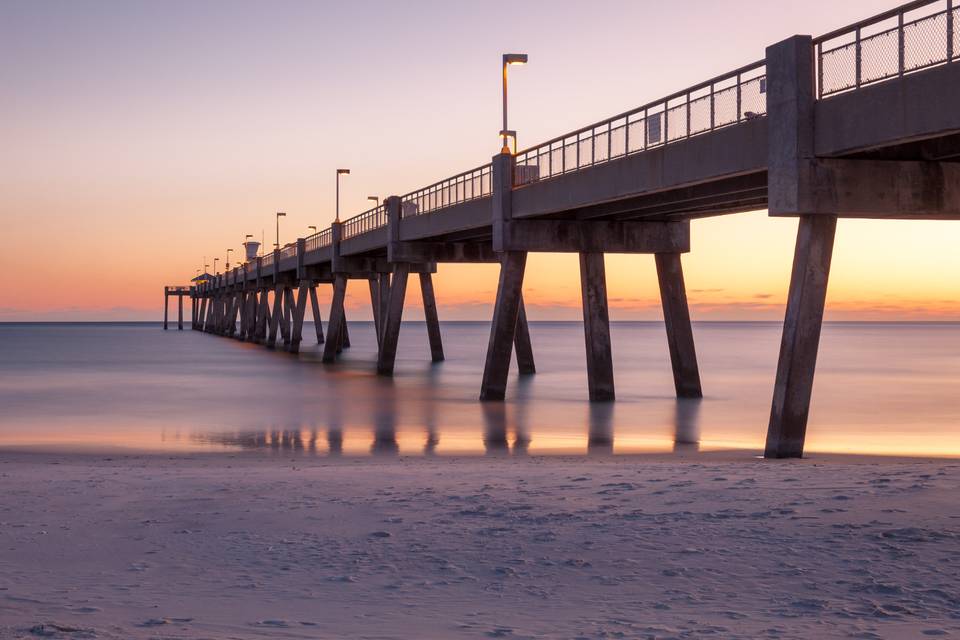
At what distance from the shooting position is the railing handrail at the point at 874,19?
1492cm

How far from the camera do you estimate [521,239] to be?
3042cm

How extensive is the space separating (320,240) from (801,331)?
162 feet

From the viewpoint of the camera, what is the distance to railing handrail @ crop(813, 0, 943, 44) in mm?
14922

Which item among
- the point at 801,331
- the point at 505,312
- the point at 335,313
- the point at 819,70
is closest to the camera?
the point at 819,70

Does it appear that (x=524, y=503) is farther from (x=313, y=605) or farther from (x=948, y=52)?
(x=948, y=52)

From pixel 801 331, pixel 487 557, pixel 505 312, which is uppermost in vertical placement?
pixel 505 312

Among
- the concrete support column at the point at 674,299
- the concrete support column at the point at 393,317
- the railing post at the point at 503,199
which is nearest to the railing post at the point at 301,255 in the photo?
the concrete support column at the point at 393,317

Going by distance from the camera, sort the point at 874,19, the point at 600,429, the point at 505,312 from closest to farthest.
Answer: the point at 874,19 → the point at 600,429 → the point at 505,312

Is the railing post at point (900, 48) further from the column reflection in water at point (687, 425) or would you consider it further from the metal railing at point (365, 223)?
the metal railing at point (365, 223)

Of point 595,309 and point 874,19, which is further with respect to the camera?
point 595,309

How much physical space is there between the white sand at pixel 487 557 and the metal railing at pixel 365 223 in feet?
115

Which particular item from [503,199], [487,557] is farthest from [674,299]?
[487,557]

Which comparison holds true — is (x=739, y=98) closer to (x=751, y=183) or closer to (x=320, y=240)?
(x=751, y=183)

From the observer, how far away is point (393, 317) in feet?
149
